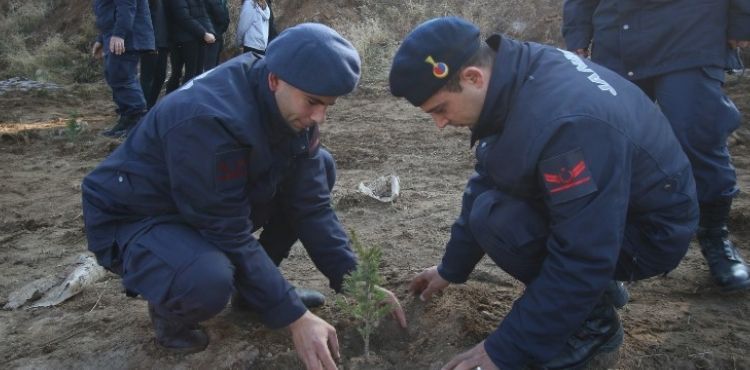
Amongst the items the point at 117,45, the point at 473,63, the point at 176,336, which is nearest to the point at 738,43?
the point at 473,63

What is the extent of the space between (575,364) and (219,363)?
131 cm

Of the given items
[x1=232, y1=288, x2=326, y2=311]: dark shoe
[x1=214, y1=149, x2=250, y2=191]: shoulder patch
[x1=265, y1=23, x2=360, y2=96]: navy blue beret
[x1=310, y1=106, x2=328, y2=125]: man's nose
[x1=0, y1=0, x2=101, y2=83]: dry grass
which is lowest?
[x1=0, y1=0, x2=101, y2=83]: dry grass

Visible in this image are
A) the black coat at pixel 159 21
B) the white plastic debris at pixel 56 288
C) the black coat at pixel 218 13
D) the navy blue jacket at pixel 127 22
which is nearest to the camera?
the white plastic debris at pixel 56 288

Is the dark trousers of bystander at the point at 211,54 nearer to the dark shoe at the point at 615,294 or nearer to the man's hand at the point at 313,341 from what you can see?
the man's hand at the point at 313,341

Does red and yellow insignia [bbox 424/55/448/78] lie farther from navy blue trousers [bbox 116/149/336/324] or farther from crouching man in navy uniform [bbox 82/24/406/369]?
navy blue trousers [bbox 116/149/336/324]

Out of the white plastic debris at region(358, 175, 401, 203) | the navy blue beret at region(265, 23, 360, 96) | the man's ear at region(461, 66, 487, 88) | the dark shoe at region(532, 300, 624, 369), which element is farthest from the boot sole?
the white plastic debris at region(358, 175, 401, 203)

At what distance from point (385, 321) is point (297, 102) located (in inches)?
42.1

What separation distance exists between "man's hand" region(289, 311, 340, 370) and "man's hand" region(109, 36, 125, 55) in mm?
4433

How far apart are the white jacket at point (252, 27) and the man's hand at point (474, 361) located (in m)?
5.85

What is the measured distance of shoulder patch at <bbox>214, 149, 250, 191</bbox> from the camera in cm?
221

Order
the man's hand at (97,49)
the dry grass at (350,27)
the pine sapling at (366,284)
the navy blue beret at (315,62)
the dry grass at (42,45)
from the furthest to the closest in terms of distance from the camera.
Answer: the dry grass at (42,45) < the dry grass at (350,27) < the man's hand at (97,49) < the pine sapling at (366,284) < the navy blue beret at (315,62)

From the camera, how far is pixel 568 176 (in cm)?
191

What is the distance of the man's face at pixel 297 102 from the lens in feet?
7.38

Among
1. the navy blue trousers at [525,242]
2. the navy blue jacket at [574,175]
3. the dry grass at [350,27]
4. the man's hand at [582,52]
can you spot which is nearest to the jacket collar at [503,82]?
the navy blue jacket at [574,175]
